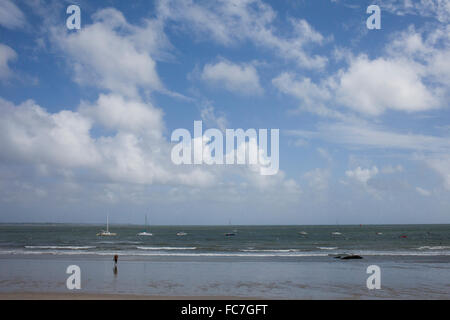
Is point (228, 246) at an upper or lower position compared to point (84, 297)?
lower

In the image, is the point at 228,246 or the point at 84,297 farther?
the point at 228,246

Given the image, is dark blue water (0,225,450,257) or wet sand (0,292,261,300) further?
dark blue water (0,225,450,257)

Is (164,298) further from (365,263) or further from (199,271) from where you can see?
(365,263)

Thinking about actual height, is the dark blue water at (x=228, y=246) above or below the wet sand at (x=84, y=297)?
below

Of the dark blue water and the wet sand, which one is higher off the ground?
the wet sand

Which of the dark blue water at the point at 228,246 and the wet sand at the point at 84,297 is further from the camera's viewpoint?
the dark blue water at the point at 228,246
